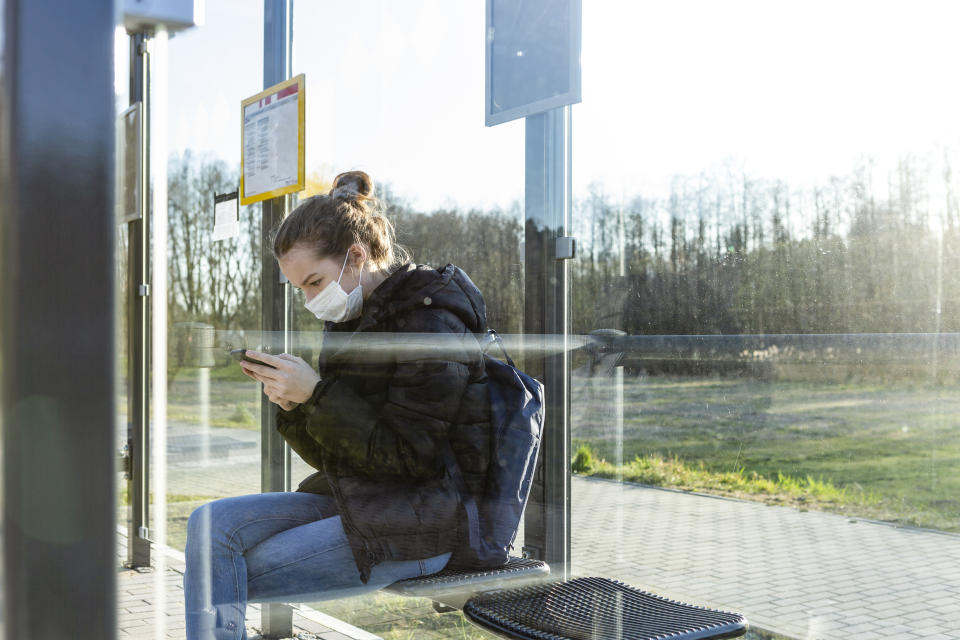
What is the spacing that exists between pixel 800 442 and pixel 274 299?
84.7 inches

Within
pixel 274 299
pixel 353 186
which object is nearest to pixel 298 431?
pixel 353 186

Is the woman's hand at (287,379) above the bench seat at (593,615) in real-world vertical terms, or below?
above

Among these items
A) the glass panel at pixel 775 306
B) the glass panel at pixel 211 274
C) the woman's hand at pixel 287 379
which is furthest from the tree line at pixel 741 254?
the glass panel at pixel 211 274

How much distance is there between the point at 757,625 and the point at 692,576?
20 centimetres

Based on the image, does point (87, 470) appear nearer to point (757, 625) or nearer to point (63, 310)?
point (63, 310)

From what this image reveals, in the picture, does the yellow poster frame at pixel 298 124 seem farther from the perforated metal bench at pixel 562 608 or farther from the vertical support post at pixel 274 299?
the perforated metal bench at pixel 562 608

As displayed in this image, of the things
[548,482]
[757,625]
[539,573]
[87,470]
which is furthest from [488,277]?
[87,470]

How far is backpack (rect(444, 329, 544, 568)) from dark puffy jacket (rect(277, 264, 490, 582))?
0.06ft

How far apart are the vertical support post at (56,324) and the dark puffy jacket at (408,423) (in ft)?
4.35

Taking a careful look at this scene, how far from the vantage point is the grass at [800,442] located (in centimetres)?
169

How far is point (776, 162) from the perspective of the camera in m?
1.92

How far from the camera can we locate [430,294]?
2152mm

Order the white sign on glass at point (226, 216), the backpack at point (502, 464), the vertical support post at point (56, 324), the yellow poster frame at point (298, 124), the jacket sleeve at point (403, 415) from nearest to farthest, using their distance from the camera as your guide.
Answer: the vertical support post at point (56, 324)
the jacket sleeve at point (403, 415)
the backpack at point (502, 464)
the yellow poster frame at point (298, 124)
the white sign on glass at point (226, 216)

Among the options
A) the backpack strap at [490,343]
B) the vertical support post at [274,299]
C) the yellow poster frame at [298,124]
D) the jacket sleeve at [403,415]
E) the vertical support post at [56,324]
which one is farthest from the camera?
the vertical support post at [274,299]
